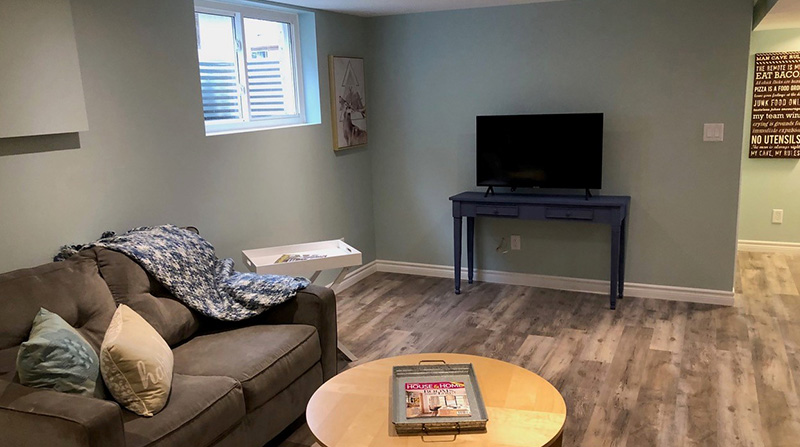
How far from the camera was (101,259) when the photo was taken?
265cm

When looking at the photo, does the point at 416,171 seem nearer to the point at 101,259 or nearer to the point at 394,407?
the point at 101,259

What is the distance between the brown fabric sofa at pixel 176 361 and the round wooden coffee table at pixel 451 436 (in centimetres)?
38

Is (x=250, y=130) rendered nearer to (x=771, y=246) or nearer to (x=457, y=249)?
(x=457, y=249)

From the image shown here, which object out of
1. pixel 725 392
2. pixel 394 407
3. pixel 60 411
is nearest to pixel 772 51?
pixel 725 392

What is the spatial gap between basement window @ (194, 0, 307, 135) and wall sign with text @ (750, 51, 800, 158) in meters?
3.84

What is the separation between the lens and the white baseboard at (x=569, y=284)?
4.37 m

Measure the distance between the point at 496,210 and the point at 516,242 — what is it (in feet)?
1.65

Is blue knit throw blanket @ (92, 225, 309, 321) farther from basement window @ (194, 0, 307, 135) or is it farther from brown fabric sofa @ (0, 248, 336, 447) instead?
basement window @ (194, 0, 307, 135)

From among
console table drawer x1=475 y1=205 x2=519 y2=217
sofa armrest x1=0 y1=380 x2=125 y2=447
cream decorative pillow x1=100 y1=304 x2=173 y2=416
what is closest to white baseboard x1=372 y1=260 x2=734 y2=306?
console table drawer x1=475 y1=205 x2=519 y2=217

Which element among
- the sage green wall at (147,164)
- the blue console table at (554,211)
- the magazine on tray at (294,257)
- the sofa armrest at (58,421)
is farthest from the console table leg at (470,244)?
the sofa armrest at (58,421)

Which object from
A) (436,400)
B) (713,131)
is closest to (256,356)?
(436,400)

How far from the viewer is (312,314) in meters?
2.94

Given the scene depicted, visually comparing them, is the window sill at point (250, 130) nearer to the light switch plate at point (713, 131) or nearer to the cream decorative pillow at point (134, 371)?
the cream decorative pillow at point (134, 371)

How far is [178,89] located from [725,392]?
10.3 feet
